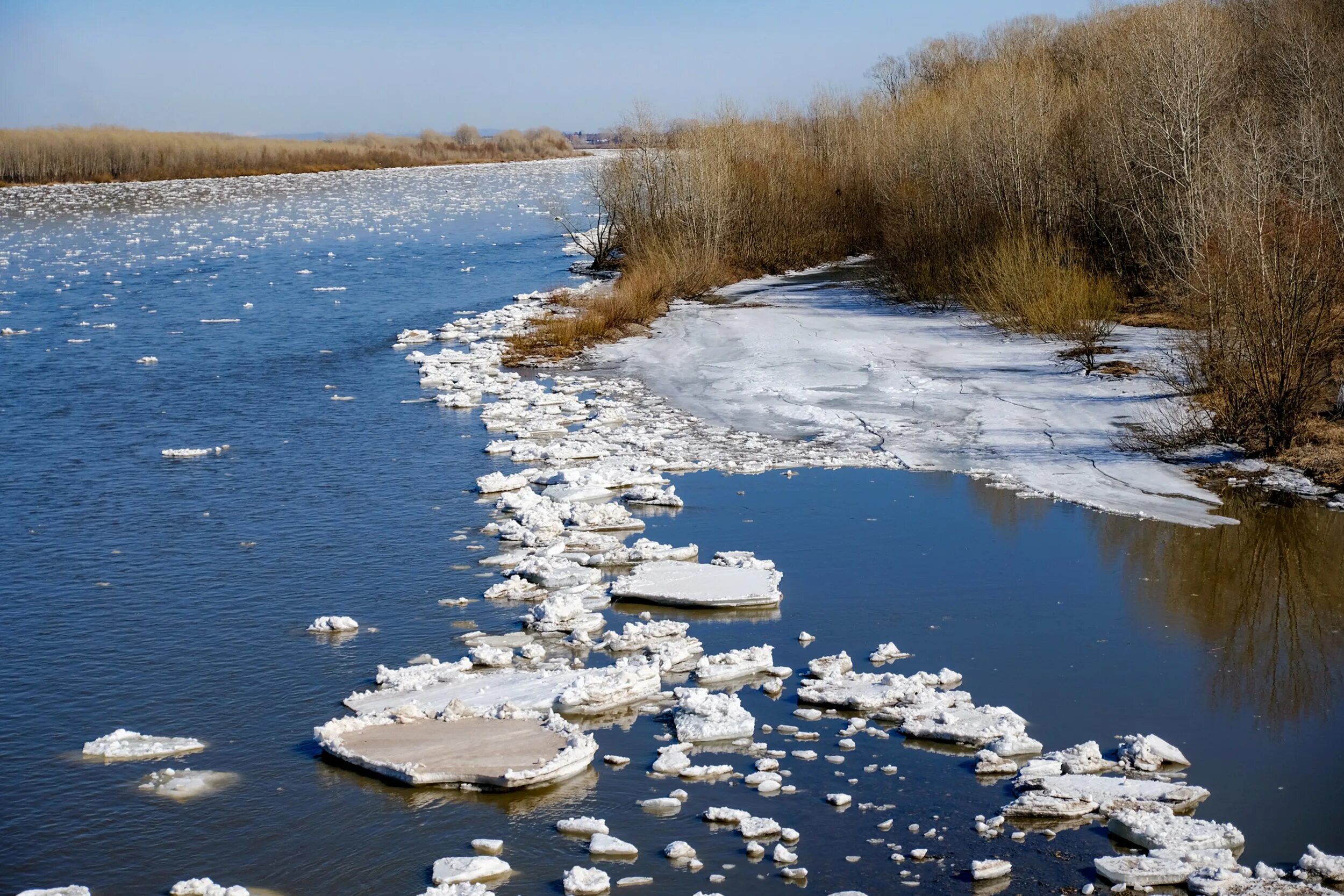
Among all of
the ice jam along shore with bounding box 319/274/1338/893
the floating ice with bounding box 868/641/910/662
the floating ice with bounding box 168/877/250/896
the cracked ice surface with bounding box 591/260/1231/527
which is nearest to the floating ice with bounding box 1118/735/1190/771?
the ice jam along shore with bounding box 319/274/1338/893

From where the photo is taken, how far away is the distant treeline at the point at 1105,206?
42.0 ft

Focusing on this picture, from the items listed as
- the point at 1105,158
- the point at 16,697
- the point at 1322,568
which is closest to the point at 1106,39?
the point at 1105,158

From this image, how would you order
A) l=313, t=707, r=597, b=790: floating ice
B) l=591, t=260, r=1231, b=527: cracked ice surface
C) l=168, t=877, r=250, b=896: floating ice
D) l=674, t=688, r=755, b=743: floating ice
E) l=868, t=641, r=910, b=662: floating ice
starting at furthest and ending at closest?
l=591, t=260, r=1231, b=527: cracked ice surface < l=868, t=641, r=910, b=662: floating ice < l=674, t=688, r=755, b=743: floating ice < l=313, t=707, r=597, b=790: floating ice < l=168, t=877, r=250, b=896: floating ice

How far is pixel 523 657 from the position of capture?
815cm

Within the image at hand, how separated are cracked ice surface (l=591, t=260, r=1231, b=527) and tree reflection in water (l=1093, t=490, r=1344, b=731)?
46 centimetres

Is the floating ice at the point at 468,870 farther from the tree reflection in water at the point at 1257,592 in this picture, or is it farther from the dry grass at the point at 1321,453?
the dry grass at the point at 1321,453

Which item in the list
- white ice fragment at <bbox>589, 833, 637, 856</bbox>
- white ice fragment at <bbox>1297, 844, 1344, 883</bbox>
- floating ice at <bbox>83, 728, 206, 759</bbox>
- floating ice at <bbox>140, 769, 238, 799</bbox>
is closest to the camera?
white ice fragment at <bbox>1297, 844, 1344, 883</bbox>

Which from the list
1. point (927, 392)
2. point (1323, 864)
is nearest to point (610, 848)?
point (1323, 864)

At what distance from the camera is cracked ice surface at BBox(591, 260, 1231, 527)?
12.5 meters

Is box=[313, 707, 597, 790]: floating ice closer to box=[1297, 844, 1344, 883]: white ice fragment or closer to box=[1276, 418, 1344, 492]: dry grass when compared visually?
box=[1297, 844, 1344, 883]: white ice fragment

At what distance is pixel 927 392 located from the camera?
53.9 feet

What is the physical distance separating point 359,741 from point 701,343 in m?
14.6

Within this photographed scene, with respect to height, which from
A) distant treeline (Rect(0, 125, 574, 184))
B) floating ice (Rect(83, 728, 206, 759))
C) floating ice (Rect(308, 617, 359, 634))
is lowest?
floating ice (Rect(83, 728, 206, 759))

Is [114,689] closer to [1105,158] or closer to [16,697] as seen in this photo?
[16,697]
